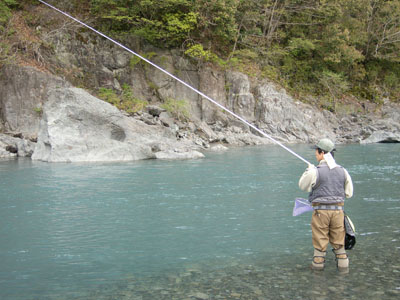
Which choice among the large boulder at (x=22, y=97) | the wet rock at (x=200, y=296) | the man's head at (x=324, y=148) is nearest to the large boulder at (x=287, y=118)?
the large boulder at (x=22, y=97)

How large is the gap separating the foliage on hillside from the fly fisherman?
21.1m

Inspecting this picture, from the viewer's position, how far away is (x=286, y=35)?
31500mm

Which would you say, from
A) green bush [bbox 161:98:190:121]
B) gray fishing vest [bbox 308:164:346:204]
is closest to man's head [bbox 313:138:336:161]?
gray fishing vest [bbox 308:164:346:204]

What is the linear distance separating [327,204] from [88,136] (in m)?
13.1

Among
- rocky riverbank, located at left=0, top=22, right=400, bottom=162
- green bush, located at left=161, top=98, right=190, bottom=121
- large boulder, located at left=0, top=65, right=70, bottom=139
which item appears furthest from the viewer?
green bush, located at left=161, top=98, right=190, bottom=121

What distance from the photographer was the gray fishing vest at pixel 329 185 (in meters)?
4.98

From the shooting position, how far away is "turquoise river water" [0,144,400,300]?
4602 mm

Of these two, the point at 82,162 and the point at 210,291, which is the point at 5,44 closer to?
the point at 82,162

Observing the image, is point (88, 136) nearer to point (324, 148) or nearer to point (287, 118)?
point (324, 148)

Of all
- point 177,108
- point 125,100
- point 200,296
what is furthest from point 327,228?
point 125,100

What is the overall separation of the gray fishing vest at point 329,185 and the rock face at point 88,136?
39.6ft

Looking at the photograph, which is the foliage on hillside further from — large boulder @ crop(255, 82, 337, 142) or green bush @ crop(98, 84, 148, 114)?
green bush @ crop(98, 84, 148, 114)

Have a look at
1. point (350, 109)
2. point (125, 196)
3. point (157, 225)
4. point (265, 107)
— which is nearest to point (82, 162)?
point (125, 196)

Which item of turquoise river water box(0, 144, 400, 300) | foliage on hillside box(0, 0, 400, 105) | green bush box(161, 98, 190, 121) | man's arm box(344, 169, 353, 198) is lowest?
turquoise river water box(0, 144, 400, 300)
